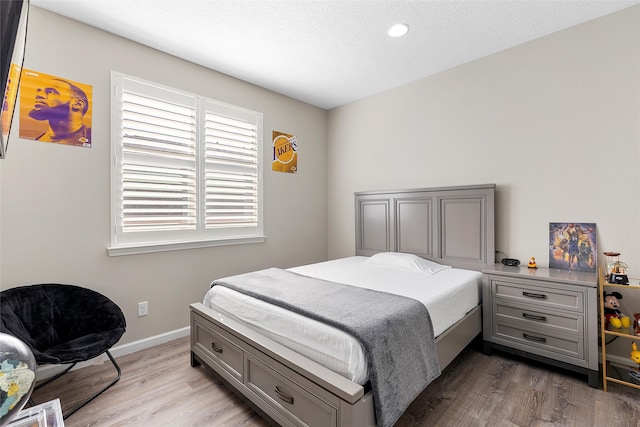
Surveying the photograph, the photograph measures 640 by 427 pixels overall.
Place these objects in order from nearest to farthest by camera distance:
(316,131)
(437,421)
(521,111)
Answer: (437,421) → (521,111) → (316,131)

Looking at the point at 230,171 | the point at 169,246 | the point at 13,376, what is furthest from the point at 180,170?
the point at 13,376

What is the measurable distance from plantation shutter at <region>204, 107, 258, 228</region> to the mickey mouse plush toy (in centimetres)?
329

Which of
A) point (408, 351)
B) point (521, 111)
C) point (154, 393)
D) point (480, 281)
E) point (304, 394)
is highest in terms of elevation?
point (521, 111)

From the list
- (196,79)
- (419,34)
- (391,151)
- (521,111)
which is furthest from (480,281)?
(196,79)

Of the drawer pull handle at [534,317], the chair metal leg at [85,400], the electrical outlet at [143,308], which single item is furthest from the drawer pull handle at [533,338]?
the electrical outlet at [143,308]

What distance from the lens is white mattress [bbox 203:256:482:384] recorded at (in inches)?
Answer: 58.3

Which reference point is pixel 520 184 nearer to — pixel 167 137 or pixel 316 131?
pixel 316 131

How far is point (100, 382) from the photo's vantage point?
2.19 metres

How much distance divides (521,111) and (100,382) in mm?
4192

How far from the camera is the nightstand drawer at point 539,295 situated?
2156 mm

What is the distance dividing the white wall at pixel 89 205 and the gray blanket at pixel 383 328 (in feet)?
3.70

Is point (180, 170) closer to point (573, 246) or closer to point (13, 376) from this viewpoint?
point (13, 376)

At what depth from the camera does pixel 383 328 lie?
1.56 meters

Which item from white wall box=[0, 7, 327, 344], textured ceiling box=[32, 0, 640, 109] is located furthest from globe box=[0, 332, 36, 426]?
textured ceiling box=[32, 0, 640, 109]
